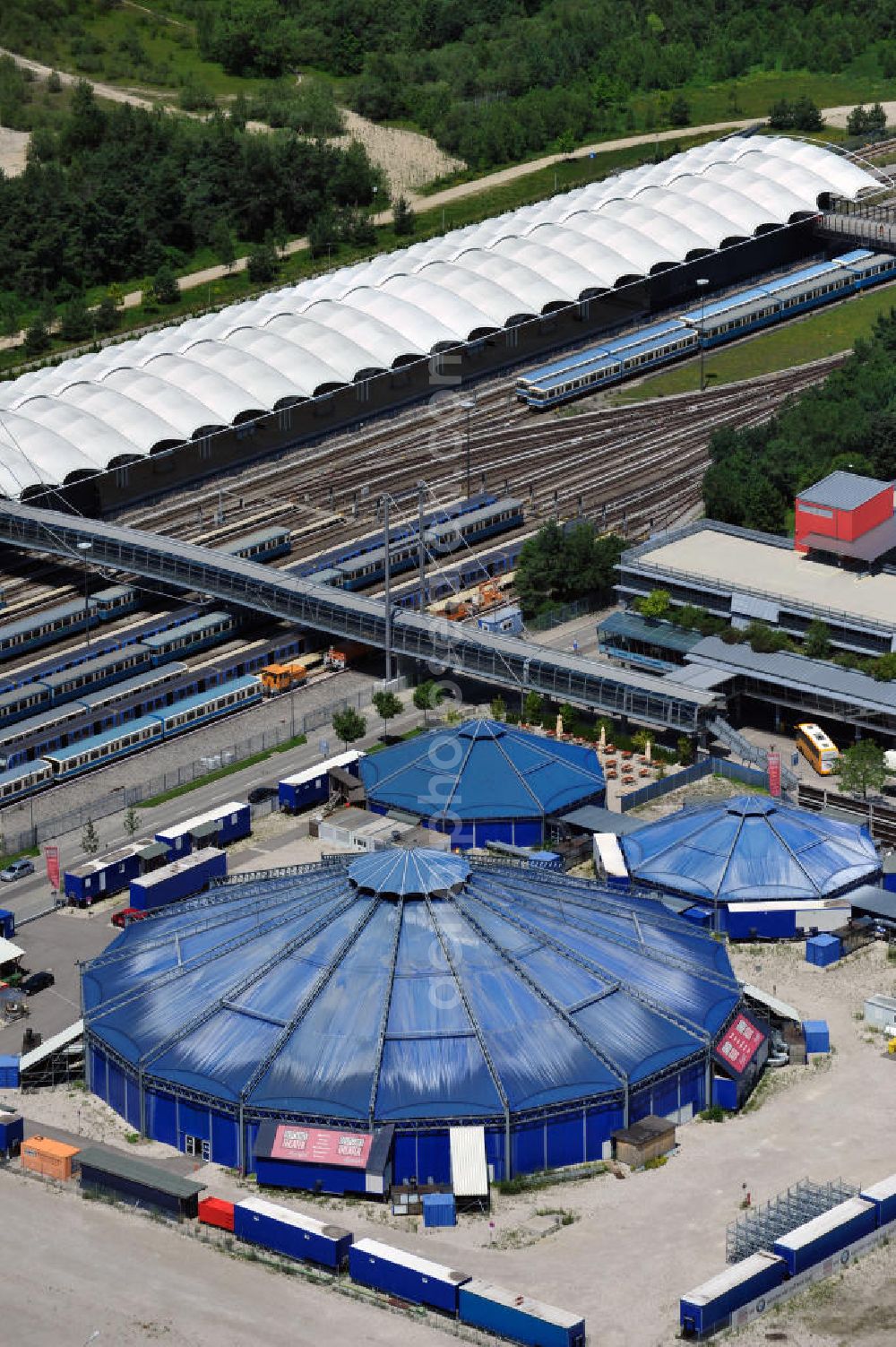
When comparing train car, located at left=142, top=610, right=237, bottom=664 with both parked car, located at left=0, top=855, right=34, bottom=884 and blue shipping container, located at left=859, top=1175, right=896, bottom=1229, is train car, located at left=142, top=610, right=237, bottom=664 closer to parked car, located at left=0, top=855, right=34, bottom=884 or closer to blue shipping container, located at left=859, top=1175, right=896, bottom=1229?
parked car, located at left=0, top=855, right=34, bottom=884

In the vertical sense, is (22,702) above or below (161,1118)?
above

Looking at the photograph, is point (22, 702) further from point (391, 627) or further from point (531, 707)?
point (531, 707)

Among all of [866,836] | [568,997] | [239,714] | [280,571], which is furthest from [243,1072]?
[280,571]

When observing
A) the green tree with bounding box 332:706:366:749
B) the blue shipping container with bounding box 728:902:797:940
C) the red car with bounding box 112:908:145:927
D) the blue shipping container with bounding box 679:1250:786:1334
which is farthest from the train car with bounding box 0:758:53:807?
the blue shipping container with bounding box 679:1250:786:1334

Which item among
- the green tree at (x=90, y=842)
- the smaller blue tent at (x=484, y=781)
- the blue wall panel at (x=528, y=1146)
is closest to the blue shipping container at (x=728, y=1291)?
the blue wall panel at (x=528, y=1146)

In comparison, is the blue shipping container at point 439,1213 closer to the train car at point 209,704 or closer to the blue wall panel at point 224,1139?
the blue wall panel at point 224,1139

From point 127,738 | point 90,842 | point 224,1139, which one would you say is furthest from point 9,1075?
point 127,738
